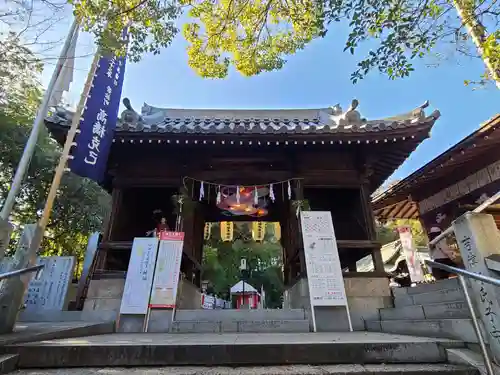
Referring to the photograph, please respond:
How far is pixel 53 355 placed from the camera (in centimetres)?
292

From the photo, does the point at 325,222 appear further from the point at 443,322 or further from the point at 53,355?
the point at 53,355

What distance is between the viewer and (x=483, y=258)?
3.06 metres

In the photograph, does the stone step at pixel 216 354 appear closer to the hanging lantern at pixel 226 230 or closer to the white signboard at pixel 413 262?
the white signboard at pixel 413 262

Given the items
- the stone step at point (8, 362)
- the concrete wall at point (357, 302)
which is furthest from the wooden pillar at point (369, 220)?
the stone step at point (8, 362)

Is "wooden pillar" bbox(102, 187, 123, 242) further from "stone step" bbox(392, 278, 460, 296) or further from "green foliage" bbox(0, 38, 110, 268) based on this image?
"stone step" bbox(392, 278, 460, 296)

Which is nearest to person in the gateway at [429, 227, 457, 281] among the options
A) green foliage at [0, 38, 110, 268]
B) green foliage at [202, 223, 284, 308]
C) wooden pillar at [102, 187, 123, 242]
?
wooden pillar at [102, 187, 123, 242]

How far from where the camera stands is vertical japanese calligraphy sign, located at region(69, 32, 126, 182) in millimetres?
5754

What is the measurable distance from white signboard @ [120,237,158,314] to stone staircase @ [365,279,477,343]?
4.70 m

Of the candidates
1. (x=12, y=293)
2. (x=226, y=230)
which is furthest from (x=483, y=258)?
(x=226, y=230)

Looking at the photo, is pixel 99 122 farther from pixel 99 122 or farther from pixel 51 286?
pixel 51 286

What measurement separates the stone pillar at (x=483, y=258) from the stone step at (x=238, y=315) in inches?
132

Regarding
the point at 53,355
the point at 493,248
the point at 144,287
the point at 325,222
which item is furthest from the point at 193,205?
the point at 493,248

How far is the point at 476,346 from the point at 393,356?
0.93 meters

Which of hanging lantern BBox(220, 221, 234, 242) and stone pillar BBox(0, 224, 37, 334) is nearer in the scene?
stone pillar BBox(0, 224, 37, 334)
